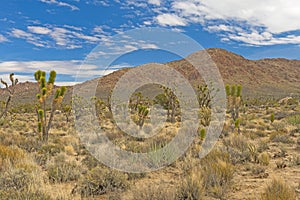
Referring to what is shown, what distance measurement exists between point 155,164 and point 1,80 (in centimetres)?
645

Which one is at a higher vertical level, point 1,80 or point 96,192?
point 1,80

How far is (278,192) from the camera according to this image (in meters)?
4.86

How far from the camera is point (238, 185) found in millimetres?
6277

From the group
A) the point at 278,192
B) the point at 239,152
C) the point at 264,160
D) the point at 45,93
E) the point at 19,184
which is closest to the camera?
the point at 278,192

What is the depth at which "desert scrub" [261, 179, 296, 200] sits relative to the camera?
4.70 metres

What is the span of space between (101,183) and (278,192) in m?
3.54

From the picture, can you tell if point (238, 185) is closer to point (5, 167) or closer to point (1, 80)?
point (5, 167)

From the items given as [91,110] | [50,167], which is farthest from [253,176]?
[91,110]

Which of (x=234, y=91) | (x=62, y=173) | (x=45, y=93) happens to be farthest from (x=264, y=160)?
(x=234, y=91)

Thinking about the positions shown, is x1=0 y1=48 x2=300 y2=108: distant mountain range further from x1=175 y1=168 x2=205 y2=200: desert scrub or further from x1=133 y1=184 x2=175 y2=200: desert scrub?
x1=133 y1=184 x2=175 y2=200: desert scrub

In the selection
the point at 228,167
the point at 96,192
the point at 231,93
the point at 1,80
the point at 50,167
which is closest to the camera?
the point at 96,192

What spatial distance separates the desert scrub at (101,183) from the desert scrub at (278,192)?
2.88 m

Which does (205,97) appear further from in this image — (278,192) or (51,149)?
(278,192)

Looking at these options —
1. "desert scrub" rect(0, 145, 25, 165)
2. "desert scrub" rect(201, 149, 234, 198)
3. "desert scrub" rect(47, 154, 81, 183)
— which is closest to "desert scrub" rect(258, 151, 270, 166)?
"desert scrub" rect(201, 149, 234, 198)
